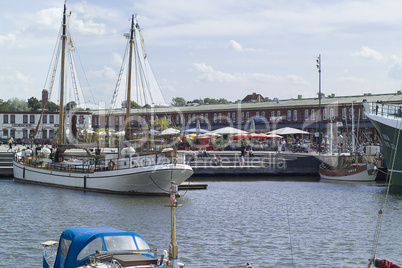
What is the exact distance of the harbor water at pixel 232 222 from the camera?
2156 centimetres

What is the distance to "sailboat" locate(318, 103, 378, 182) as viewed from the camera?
52406 mm

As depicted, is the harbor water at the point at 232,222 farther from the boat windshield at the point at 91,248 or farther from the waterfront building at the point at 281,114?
the waterfront building at the point at 281,114

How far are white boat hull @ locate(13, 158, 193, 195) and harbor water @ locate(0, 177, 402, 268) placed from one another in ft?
3.32

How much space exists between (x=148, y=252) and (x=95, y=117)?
105922mm

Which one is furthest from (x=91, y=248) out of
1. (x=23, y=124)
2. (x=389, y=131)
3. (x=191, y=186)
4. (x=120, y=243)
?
(x=23, y=124)

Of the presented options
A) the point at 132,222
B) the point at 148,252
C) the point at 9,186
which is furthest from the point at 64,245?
the point at 9,186

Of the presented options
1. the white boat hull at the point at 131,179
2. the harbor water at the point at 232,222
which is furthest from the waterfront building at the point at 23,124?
the white boat hull at the point at 131,179

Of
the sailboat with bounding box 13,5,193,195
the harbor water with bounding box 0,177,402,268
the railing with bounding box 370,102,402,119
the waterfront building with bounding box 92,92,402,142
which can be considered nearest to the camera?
the harbor water with bounding box 0,177,402,268

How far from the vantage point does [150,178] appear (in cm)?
3844

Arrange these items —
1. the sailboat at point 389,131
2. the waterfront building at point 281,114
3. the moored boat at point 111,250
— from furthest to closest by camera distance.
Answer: the waterfront building at point 281,114 < the sailboat at point 389,131 < the moored boat at point 111,250

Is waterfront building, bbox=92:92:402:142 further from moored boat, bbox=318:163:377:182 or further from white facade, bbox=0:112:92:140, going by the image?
moored boat, bbox=318:163:377:182

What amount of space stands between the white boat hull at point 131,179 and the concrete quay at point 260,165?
15836 millimetres

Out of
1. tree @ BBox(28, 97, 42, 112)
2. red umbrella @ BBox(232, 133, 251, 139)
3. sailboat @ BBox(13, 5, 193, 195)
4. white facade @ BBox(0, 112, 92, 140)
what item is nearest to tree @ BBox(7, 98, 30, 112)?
tree @ BBox(28, 97, 42, 112)

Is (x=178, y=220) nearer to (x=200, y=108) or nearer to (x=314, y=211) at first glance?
(x=314, y=211)
